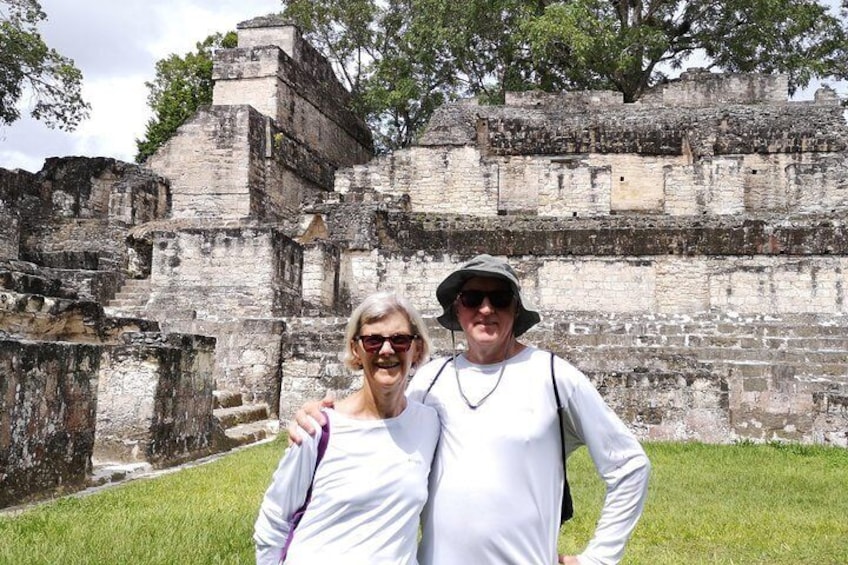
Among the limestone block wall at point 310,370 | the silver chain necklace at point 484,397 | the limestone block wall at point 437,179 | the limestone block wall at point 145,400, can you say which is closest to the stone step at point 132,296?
the limestone block wall at point 310,370

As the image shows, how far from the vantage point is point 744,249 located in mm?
14062

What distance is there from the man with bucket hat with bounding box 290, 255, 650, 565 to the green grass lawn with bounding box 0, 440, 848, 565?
207 centimetres

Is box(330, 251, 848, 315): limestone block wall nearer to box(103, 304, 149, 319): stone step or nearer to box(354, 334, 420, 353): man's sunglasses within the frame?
box(103, 304, 149, 319): stone step

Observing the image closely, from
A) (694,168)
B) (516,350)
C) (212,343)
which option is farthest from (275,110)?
(516,350)

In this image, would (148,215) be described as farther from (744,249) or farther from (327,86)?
(744,249)

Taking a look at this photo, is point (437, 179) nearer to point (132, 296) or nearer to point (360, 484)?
point (132, 296)

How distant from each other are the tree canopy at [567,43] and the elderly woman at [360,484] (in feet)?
74.5

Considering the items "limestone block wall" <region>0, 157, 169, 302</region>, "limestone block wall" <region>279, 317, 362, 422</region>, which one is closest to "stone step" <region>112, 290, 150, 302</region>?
"limestone block wall" <region>0, 157, 169, 302</region>

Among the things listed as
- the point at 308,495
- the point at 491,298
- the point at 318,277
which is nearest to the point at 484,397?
the point at 491,298

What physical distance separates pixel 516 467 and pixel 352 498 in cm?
45

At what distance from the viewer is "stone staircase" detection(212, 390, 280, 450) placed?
9.16 metres

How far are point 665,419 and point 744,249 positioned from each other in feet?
18.4

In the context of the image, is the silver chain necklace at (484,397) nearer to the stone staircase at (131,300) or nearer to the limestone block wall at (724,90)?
the stone staircase at (131,300)

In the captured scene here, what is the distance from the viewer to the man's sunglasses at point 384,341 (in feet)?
8.25
